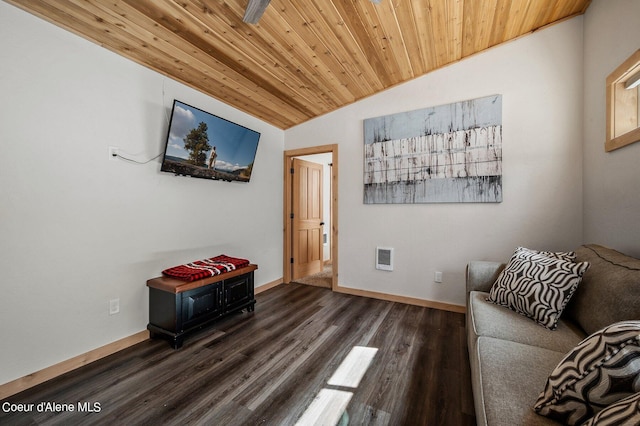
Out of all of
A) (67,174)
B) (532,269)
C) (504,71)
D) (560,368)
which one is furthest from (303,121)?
(560,368)

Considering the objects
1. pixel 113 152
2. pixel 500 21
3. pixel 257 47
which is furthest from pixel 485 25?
pixel 113 152

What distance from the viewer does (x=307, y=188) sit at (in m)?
4.47

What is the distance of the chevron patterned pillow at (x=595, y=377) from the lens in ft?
2.35

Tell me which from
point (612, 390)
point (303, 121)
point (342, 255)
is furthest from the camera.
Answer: point (303, 121)

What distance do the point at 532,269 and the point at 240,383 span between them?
2172 mm

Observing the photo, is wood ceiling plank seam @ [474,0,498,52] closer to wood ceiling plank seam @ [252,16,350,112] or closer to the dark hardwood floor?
wood ceiling plank seam @ [252,16,350,112]

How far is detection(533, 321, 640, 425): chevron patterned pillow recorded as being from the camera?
715 millimetres

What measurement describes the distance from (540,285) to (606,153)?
4.38 ft

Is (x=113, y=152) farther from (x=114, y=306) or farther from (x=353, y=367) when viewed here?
(x=353, y=367)

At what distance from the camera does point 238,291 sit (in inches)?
108

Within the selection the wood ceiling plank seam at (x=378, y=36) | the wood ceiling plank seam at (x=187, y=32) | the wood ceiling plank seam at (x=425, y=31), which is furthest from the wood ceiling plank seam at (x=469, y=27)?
the wood ceiling plank seam at (x=187, y=32)

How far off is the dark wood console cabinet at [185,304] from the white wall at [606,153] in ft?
10.6

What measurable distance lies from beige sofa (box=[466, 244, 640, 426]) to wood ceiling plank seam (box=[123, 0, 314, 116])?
2867mm

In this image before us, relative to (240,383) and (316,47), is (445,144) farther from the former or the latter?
(240,383)
